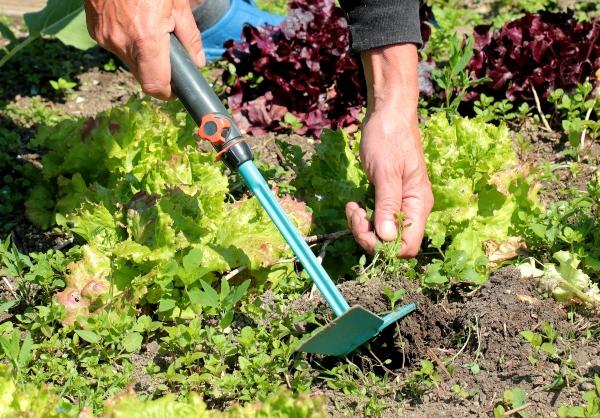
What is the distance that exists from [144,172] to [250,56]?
4.54ft

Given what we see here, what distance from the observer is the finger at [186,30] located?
2.87 meters

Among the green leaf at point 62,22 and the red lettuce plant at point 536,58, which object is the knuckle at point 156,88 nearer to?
the green leaf at point 62,22

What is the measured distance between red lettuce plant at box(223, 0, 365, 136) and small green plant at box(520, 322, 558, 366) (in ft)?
6.35

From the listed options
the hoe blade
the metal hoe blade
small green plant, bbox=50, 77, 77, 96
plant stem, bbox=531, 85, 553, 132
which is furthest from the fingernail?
small green plant, bbox=50, 77, 77, 96

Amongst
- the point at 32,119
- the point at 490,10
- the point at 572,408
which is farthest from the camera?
the point at 490,10

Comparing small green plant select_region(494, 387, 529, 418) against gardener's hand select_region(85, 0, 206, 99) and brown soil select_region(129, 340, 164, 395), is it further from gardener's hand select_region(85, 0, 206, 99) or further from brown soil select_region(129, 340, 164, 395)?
gardener's hand select_region(85, 0, 206, 99)

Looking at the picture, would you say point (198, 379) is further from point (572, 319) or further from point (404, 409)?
point (572, 319)

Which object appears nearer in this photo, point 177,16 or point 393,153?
point 177,16

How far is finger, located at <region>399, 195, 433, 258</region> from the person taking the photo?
10.1 ft

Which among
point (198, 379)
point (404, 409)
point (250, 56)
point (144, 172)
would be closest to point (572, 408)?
point (404, 409)

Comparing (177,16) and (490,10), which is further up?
(177,16)

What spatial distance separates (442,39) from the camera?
5.23 meters

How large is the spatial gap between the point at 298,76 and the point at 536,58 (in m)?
1.25

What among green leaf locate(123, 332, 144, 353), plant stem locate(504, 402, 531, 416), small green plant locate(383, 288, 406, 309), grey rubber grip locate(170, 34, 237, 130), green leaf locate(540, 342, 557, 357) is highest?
grey rubber grip locate(170, 34, 237, 130)
